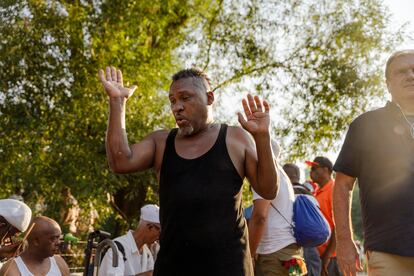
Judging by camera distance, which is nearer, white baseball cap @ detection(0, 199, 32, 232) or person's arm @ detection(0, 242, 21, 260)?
person's arm @ detection(0, 242, 21, 260)

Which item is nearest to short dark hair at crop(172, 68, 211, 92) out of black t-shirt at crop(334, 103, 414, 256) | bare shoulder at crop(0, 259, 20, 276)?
black t-shirt at crop(334, 103, 414, 256)

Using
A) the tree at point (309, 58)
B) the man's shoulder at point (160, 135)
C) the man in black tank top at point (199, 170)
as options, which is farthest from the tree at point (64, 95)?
the man in black tank top at point (199, 170)

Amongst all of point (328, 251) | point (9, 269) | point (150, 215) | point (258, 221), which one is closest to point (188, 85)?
point (258, 221)

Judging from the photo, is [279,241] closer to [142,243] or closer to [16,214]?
[142,243]

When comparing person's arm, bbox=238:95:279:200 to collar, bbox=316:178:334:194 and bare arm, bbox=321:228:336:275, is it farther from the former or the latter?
collar, bbox=316:178:334:194

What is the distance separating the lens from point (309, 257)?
729cm

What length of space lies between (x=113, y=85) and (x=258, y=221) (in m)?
2.18

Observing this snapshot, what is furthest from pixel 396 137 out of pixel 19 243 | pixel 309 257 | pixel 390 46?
pixel 390 46

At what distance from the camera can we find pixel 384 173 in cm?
414

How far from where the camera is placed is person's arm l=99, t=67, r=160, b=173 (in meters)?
3.57

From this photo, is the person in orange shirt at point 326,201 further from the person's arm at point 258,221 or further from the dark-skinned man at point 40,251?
the dark-skinned man at point 40,251

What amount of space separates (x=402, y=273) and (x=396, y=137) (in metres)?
0.74

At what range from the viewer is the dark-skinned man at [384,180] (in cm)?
397

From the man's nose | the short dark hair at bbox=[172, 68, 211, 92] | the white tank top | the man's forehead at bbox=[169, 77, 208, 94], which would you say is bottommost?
the white tank top
